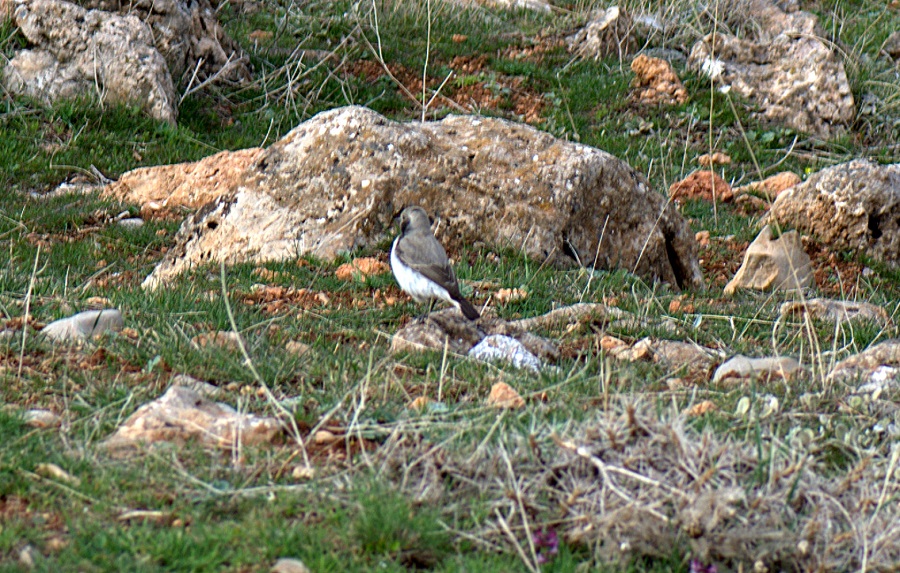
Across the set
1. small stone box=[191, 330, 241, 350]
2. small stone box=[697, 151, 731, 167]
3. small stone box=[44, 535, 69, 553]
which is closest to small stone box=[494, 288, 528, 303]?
small stone box=[191, 330, 241, 350]

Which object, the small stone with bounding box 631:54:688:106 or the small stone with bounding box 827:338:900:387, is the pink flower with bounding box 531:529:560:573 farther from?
the small stone with bounding box 631:54:688:106

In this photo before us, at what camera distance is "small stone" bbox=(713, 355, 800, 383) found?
4906mm

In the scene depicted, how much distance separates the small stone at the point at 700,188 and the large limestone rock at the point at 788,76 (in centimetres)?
195

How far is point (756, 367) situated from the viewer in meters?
5.02

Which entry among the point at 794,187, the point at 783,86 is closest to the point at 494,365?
the point at 794,187

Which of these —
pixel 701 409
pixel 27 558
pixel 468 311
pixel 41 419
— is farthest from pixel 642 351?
pixel 27 558

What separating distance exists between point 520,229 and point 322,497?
4196 millimetres

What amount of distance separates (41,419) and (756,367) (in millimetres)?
3087

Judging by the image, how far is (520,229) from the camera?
24.3ft

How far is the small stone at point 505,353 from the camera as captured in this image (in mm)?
4926

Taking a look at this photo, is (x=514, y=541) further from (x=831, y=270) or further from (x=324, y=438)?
(x=831, y=270)

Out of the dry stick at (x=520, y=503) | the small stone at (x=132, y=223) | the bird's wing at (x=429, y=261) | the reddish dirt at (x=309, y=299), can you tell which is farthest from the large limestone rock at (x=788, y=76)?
the dry stick at (x=520, y=503)

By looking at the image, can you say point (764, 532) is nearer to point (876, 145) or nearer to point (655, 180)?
point (655, 180)

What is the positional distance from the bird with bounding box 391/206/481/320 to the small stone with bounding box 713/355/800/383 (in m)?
1.30
